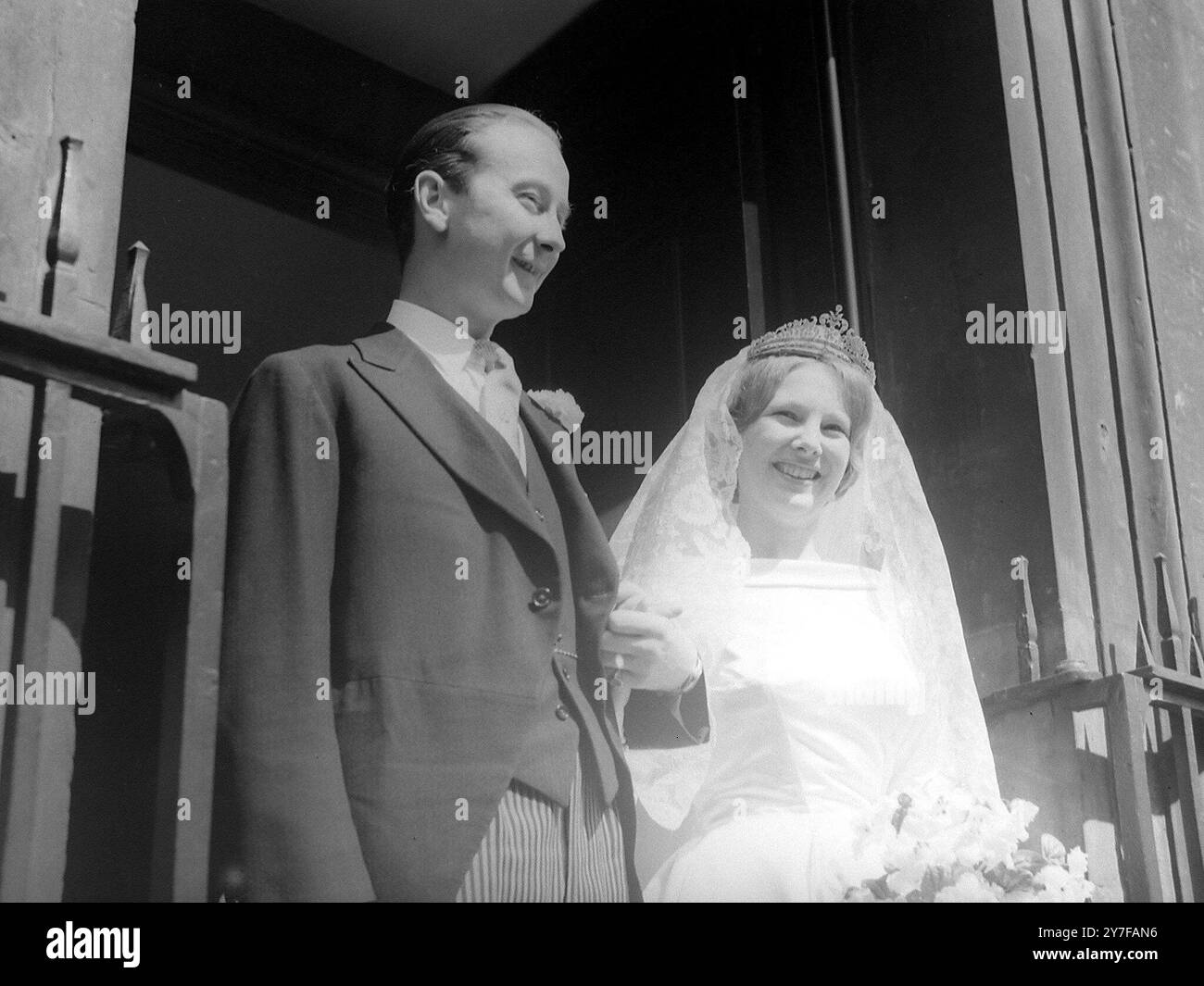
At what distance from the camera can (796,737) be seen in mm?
3256

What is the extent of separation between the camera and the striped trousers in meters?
2.64

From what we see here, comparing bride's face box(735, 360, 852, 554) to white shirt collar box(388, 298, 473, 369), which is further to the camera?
bride's face box(735, 360, 852, 554)

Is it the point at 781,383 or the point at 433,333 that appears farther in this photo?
the point at 781,383

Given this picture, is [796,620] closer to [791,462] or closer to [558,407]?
[791,462]

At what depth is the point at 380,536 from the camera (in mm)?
2746

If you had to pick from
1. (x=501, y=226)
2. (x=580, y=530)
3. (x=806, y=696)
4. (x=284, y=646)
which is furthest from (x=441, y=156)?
(x=806, y=696)

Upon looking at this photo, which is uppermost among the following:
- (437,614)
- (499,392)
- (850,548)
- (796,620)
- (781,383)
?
(781,383)

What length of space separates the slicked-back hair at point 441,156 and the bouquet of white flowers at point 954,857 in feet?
3.94

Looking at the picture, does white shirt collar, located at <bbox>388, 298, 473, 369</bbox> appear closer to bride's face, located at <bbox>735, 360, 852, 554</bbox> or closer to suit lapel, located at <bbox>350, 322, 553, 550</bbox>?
suit lapel, located at <bbox>350, 322, 553, 550</bbox>

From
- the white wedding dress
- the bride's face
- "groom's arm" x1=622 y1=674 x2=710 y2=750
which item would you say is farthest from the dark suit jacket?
the bride's face

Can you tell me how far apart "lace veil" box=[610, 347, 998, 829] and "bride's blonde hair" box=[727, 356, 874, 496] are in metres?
0.02

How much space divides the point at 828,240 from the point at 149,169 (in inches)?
55.7

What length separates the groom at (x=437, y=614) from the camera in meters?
2.56

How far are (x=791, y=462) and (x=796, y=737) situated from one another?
51 centimetres
